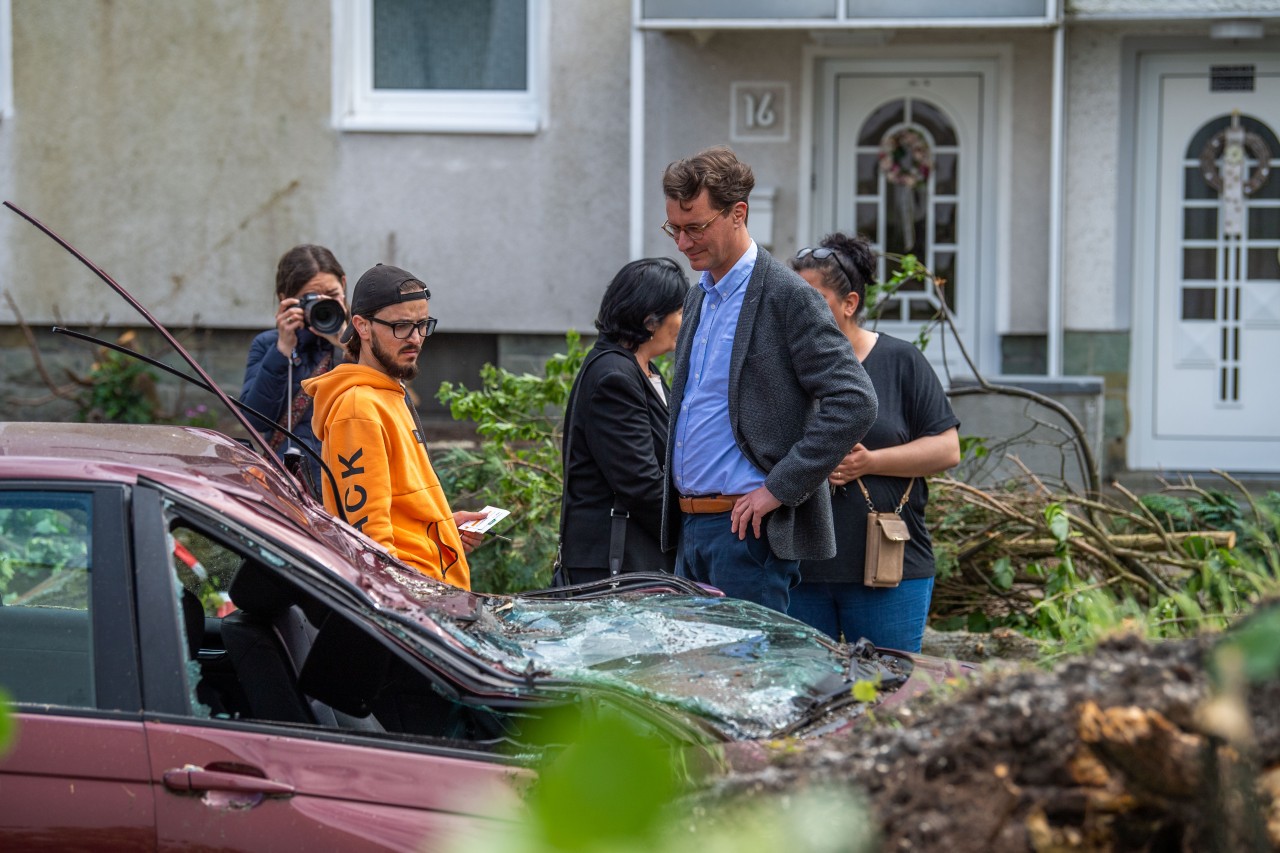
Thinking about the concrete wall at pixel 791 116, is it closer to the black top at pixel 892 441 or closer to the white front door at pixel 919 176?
the white front door at pixel 919 176

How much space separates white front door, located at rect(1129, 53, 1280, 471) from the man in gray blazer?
5.68 meters

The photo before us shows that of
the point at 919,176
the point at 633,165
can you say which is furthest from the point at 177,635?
the point at 919,176

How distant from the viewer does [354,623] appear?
104 inches

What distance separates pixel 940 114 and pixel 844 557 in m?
5.50

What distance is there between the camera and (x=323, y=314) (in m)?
4.47

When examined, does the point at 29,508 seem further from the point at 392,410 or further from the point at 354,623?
the point at 392,410

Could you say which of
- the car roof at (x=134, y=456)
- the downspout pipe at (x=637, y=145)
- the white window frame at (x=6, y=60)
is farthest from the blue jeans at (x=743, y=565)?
the white window frame at (x=6, y=60)

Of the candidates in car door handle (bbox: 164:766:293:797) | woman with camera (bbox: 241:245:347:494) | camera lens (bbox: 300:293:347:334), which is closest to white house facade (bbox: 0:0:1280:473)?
woman with camera (bbox: 241:245:347:494)

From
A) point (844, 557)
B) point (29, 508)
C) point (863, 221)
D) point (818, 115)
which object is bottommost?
point (844, 557)

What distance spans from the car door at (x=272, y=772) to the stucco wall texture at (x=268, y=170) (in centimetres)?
629

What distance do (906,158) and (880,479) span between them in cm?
519

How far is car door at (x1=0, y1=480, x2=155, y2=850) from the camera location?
7.89 feet

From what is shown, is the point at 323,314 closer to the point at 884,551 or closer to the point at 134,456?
the point at 134,456

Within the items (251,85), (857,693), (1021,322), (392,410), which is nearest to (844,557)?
(392,410)
